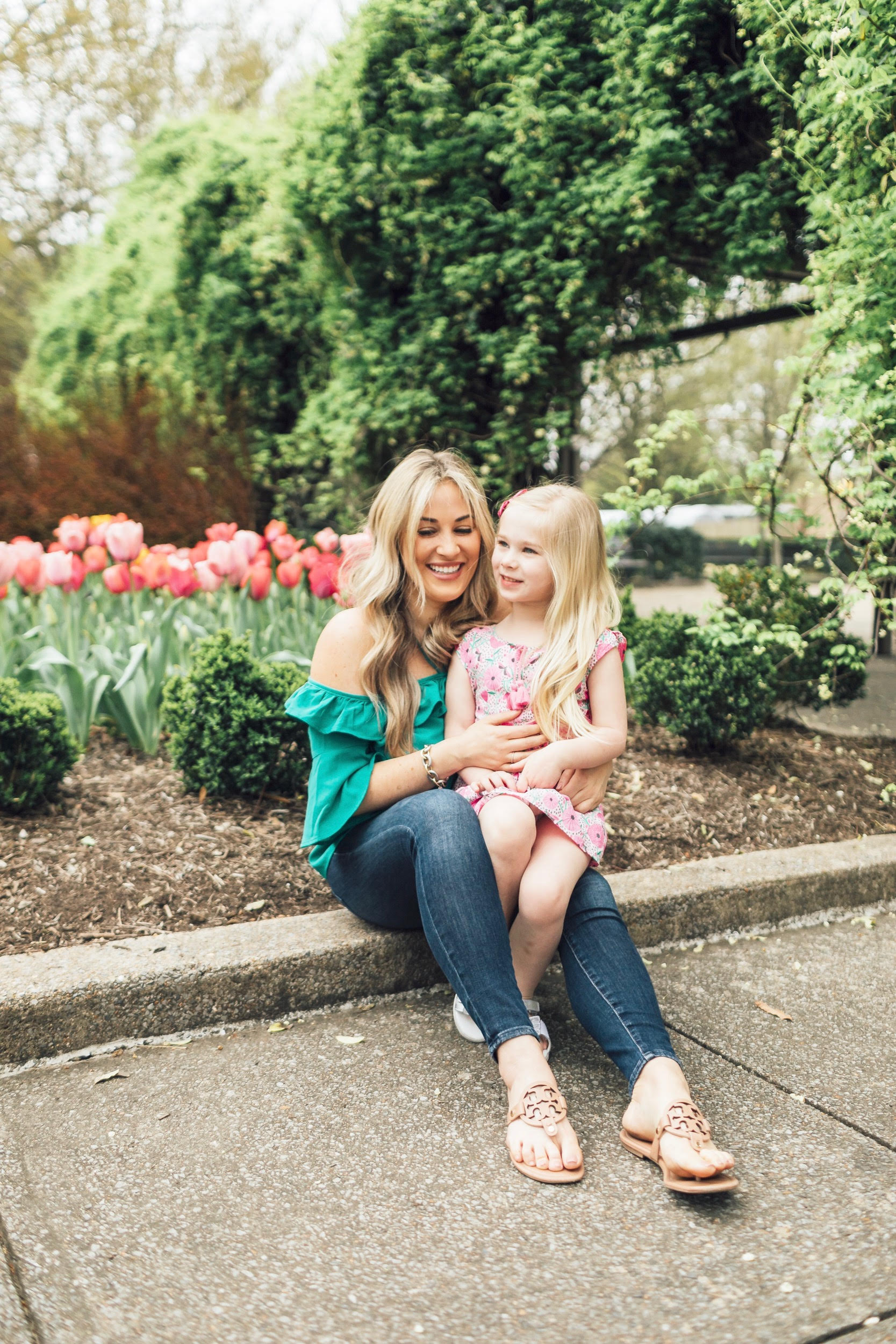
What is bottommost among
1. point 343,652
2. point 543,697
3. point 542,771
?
point 542,771

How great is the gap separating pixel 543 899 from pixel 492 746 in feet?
1.14

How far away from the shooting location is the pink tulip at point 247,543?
3.62 m

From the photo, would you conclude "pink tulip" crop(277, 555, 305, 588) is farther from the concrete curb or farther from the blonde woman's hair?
the concrete curb

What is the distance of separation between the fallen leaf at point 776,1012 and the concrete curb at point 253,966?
372 mm

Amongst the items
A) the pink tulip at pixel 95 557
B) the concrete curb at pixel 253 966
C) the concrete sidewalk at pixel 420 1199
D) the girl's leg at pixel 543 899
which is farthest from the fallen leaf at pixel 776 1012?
the pink tulip at pixel 95 557

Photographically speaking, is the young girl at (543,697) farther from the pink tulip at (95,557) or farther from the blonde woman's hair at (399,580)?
the pink tulip at (95,557)

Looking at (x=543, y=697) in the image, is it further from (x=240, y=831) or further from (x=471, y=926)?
(x=240, y=831)

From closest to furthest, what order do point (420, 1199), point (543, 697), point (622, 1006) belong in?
point (420, 1199) → point (622, 1006) → point (543, 697)

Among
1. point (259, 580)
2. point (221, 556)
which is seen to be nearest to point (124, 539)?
point (221, 556)

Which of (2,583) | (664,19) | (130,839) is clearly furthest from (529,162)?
(130,839)

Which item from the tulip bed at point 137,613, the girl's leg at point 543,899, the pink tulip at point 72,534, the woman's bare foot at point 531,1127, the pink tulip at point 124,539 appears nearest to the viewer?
the woman's bare foot at point 531,1127

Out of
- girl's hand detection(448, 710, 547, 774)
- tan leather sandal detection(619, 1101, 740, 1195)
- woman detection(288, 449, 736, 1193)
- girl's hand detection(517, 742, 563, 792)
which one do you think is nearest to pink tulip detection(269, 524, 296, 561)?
woman detection(288, 449, 736, 1193)

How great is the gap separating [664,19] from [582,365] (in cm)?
183

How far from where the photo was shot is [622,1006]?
1.92m
